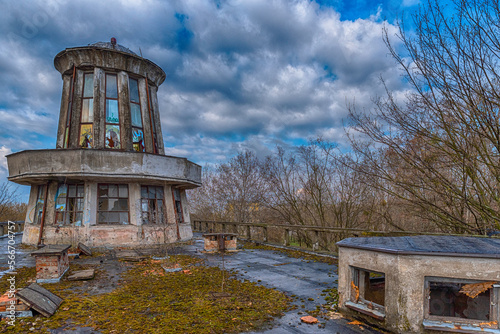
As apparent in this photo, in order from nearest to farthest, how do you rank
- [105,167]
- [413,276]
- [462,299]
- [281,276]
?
1. [413,276]
2. [462,299]
3. [281,276]
4. [105,167]

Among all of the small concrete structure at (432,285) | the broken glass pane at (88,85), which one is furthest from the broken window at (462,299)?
the broken glass pane at (88,85)

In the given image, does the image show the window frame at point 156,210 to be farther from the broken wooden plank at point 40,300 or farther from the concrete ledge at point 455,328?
the concrete ledge at point 455,328

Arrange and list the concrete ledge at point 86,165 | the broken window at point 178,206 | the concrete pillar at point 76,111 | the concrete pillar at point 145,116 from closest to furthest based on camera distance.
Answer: the concrete ledge at point 86,165 → the concrete pillar at point 76,111 → the concrete pillar at point 145,116 → the broken window at point 178,206

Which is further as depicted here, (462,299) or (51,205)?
(51,205)

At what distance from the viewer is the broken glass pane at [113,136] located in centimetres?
1615

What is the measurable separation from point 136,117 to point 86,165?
482 cm

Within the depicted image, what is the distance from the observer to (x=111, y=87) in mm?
16922

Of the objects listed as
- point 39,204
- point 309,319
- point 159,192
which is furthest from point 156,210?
point 309,319

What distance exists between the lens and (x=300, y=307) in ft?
20.0

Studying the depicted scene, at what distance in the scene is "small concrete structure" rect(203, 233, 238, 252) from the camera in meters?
13.7

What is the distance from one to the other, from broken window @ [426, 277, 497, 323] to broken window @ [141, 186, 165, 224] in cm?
1378

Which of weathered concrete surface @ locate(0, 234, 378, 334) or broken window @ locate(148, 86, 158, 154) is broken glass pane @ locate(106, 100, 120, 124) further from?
weathered concrete surface @ locate(0, 234, 378, 334)

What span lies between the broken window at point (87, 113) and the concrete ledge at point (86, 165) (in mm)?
2296

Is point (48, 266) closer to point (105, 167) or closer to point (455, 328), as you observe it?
point (105, 167)
